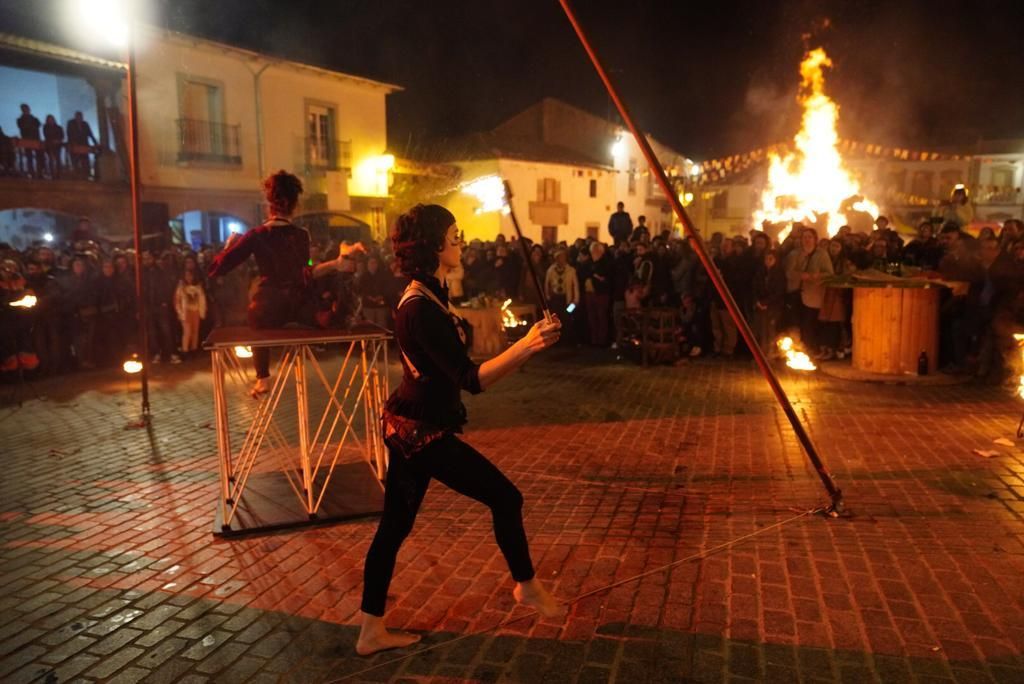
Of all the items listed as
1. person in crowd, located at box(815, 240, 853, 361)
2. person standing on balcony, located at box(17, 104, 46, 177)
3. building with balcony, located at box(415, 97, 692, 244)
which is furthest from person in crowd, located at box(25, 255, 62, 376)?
building with balcony, located at box(415, 97, 692, 244)

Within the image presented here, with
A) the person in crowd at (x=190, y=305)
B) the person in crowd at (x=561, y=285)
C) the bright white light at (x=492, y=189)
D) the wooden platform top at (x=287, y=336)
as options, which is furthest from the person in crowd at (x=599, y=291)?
the wooden platform top at (x=287, y=336)

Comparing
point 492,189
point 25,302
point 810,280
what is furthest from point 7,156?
point 810,280

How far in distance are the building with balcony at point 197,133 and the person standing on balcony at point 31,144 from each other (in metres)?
0.05

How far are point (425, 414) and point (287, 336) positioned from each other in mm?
1897

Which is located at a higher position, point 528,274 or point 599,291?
point 528,274

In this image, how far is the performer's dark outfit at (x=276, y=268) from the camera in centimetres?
569

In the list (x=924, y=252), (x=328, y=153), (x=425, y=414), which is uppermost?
(x=328, y=153)

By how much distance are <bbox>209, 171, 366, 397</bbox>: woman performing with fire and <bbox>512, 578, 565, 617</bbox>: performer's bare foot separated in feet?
9.77

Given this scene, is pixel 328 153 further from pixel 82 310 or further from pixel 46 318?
pixel 46 318

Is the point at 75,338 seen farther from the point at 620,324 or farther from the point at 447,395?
the point at 447,395

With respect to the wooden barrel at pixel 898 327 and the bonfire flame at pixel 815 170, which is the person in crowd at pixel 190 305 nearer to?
the wooden barrel at pixel 898 327

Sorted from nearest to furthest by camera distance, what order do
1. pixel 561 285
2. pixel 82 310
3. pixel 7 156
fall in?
pixel 82 310, pixel 561 285, pixel 7 156

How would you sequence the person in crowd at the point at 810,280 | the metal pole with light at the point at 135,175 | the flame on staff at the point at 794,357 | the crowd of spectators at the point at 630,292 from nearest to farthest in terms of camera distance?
the metal pole with light at the point at 135,175 → the crowd of spectators at the point at 630,292 → the flame on staff at the point at 794,357 → the person in crowd at the point at 810,280

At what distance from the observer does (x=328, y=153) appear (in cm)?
2642
